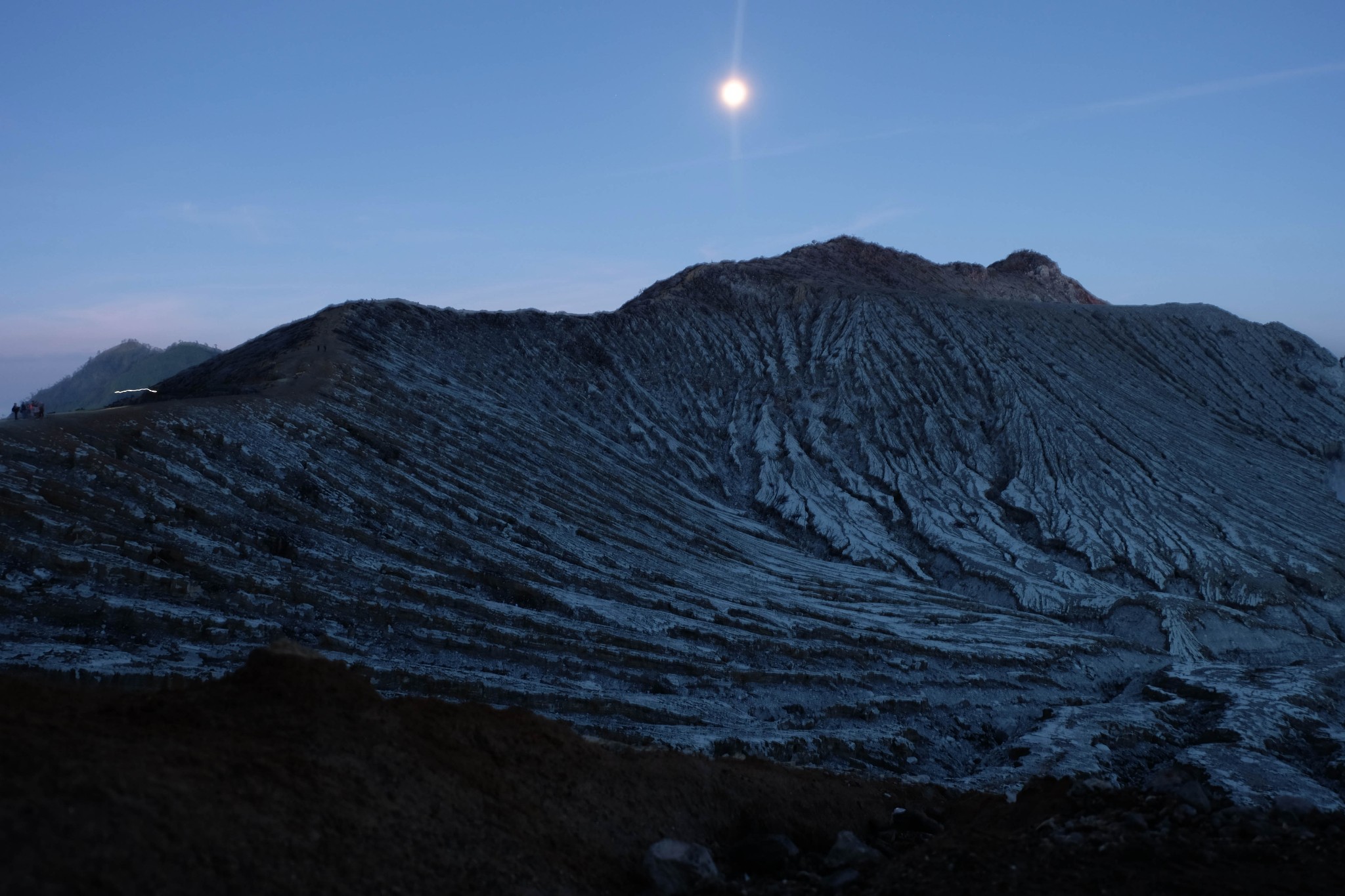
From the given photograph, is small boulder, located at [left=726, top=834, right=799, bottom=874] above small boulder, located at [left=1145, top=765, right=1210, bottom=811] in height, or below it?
below

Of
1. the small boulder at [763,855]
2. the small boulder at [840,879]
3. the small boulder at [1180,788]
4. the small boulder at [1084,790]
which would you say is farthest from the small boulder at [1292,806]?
the small boulder at [763,855]

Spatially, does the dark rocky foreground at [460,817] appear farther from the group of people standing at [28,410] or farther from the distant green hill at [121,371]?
the distant green hill at [121,371]

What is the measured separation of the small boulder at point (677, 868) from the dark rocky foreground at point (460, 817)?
11cm

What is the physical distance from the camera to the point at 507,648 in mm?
15570

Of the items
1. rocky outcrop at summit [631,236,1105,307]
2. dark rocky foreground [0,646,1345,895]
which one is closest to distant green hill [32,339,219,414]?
rocky outcrop at summit [631,236,1105,307]

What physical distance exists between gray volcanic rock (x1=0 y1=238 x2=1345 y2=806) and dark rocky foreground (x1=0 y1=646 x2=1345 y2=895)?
152 inches

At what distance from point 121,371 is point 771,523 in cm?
5232

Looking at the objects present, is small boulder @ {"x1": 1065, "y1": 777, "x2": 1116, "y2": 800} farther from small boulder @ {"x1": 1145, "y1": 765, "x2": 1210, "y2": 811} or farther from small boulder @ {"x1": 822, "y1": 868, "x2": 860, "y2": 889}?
small boulder @ {"x1": 822, "y1": 868, "x2": 860, "y2": 889}

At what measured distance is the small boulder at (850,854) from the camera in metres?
8.28

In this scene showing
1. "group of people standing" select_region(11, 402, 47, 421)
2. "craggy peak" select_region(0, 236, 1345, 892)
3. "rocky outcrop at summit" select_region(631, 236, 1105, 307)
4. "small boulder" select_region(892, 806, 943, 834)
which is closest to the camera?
"small boulder" select_region(892, 806, 943, 834)

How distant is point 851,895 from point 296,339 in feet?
81.1

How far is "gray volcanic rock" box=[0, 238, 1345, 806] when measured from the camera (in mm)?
14266

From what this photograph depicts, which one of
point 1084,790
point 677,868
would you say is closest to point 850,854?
point 677,868

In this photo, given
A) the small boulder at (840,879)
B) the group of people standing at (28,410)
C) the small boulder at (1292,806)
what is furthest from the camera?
the group of people standing at (28,410)
